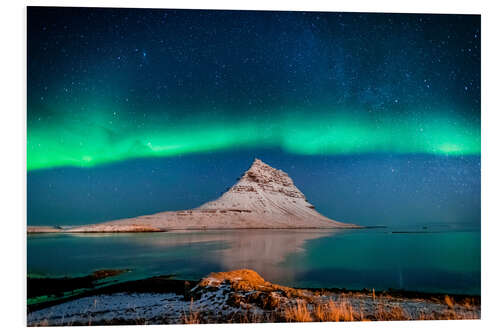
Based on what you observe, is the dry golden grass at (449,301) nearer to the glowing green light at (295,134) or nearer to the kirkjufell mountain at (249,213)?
the kirkjufell mountain at (249,213)

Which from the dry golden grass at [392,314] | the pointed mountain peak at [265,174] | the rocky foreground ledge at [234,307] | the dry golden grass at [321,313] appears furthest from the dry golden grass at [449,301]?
the pointed mountain peak at [265,174]

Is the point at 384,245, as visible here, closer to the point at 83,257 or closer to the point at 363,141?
the point at 363,141

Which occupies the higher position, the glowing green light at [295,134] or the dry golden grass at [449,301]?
the glowing green light at [295,134]

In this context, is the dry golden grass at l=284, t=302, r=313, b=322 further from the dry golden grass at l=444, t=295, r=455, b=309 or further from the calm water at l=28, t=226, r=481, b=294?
the dry golden grass at l=444, t=295, r=455, b=309

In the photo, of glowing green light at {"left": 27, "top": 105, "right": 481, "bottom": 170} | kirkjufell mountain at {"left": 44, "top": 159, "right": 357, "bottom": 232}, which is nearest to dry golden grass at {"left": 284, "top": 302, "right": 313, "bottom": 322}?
kirkjufell mountain at {"left": 44, "top": 159, "right": 357, "bottom": 232}

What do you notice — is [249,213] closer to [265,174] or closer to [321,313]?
[265,174]

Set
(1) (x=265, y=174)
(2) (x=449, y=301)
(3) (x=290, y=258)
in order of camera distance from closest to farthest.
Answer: (2) (x=449, y=301) → (3) (x=290, y=258) → (1) (x=265, y=174)

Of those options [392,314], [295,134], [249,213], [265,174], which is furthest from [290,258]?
[295,134]
